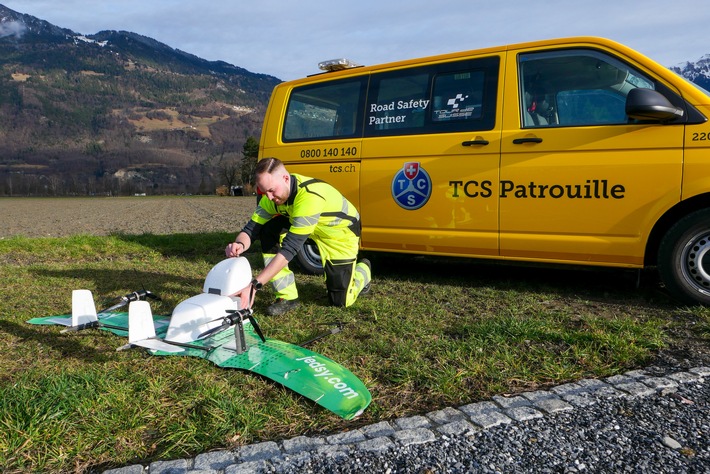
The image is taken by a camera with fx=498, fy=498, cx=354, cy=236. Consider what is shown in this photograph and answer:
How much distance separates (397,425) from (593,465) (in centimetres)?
79

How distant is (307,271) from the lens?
581 cm

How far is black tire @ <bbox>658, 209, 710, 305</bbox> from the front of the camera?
3814 mm

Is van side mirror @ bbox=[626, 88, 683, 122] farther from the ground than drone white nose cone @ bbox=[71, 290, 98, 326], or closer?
farther from the ground

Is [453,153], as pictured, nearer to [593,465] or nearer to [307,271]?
[307,271]

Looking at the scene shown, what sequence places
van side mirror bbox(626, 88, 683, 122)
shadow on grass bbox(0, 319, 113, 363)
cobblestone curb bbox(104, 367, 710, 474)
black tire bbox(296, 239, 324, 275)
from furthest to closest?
black tire bbox(296, 239, 324, 275) → van side mirror bbox(626, 88, 683, 122) → shadow on grass bbox(0, 319, 113, 363) → cobblestone curb bbox(104, 367, 710, 474)

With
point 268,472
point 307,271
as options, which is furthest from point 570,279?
point 268,472

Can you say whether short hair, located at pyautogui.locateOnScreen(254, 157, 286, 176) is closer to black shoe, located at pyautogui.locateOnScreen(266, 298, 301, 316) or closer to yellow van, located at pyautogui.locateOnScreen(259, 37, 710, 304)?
black shoe, located at pyautogui.locateOnScreen(266, 298, 301, 316)

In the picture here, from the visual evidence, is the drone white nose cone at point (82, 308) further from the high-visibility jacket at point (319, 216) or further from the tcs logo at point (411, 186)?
the tcs logo at point (411, 186)

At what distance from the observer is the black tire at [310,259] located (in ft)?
18.9

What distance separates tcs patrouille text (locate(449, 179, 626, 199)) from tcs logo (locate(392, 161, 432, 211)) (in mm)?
271

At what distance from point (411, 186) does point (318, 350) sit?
221 cm

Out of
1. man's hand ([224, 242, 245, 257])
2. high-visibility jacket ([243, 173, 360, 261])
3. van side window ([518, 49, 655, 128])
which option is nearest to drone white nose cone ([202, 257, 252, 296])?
man's hand ([224, 242, 245, 257])

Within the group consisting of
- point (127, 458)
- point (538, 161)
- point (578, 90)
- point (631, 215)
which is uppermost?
point (578, 90)

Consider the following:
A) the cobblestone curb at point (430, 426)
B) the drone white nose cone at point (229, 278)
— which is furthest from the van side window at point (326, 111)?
the cobblestone curb at point (430, 426)
